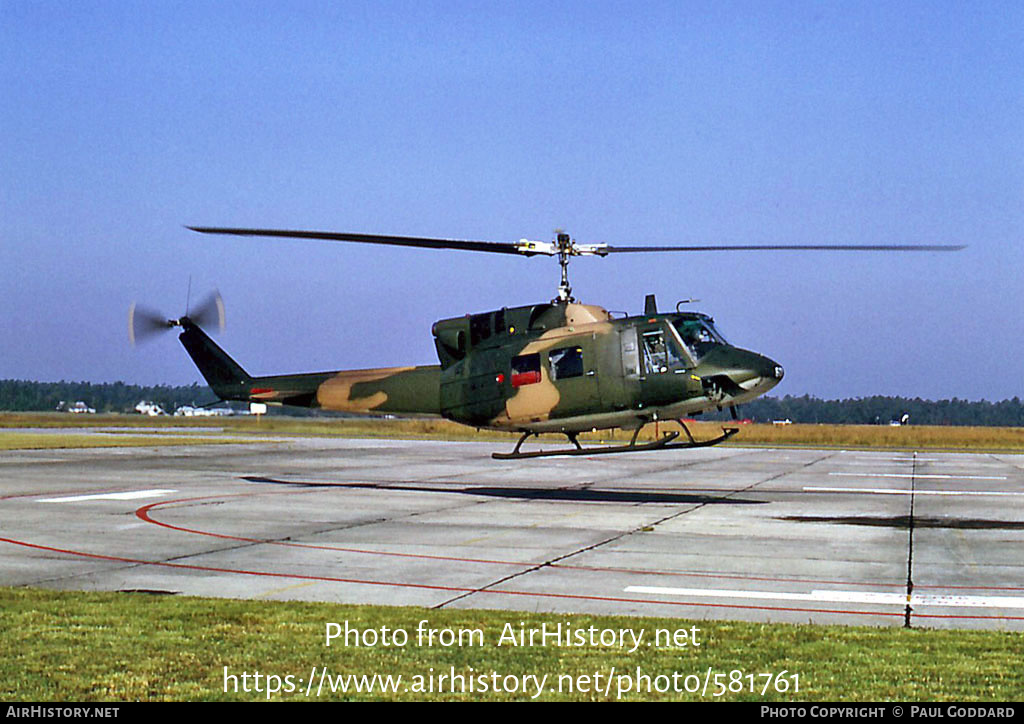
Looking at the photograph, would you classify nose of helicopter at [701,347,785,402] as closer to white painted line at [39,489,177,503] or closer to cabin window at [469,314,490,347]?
cabin window at [469,314,490,347]

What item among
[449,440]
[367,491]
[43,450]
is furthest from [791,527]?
[449,440]

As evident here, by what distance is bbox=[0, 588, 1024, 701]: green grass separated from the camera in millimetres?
7473

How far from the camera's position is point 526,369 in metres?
22.2

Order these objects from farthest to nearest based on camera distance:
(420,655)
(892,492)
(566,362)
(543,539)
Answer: (892,492), (566,362), (543,539), (420,655)

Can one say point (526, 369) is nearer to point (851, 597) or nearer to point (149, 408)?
point (851, 597)

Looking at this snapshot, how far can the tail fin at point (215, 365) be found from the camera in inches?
1100

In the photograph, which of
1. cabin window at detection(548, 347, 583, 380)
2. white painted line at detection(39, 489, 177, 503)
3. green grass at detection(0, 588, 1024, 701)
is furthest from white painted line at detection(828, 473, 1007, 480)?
green grass at detection(0, 588, 1024, 701)

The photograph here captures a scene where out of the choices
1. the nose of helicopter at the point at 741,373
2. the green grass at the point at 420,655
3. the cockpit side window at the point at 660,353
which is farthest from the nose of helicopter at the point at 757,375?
the green grass at the point at 420,655

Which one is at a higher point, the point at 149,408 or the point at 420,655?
the point at 420,655

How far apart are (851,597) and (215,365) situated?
20.6m

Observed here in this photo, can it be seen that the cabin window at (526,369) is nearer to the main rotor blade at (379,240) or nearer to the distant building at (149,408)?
the main rotor blade at (379,240)

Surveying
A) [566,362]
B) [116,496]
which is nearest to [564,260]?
[566,362]
